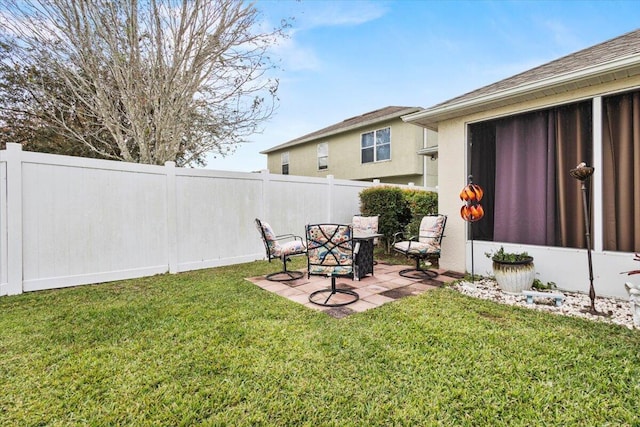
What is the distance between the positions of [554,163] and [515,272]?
5.87 feet

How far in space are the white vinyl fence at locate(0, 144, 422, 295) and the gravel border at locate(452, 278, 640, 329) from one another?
464 centimetres

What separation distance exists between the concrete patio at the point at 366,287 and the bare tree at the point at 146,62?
4922 mm

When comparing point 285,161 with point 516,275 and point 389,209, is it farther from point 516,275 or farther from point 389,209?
point 516,275

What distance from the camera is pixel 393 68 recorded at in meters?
10.3

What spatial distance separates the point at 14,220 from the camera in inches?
171

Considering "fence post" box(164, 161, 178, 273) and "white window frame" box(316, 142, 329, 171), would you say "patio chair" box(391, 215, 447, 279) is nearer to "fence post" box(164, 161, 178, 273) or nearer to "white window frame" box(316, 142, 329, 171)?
"fence post" box(164, 161, 178, 273)

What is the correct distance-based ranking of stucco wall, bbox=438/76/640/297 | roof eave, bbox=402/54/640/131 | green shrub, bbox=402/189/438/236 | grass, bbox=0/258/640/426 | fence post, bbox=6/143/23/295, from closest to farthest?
1. grass, bbox=0/258/640/426
2. roof eave, bbox=402/54/640/131
3. stucco wall, bbox=438/76/640/297
4. fence post, bbox=6/143/23/295
5. green shrub, bbox=402/189/438/236

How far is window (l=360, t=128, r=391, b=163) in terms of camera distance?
13.2m

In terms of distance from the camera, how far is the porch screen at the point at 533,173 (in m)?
4.34

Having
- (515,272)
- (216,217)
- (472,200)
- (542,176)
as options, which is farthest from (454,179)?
(216,217)

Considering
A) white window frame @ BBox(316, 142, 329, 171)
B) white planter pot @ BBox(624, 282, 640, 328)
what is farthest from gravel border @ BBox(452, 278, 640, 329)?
white window frame @ BBox(316, 142, 329, 171)

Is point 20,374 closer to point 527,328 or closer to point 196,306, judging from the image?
point 196,306

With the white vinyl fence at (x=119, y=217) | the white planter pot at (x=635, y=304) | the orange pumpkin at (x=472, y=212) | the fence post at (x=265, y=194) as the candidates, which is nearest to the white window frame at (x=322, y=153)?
the white vinyl fence at (x=119, y=217)

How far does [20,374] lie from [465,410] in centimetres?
335
